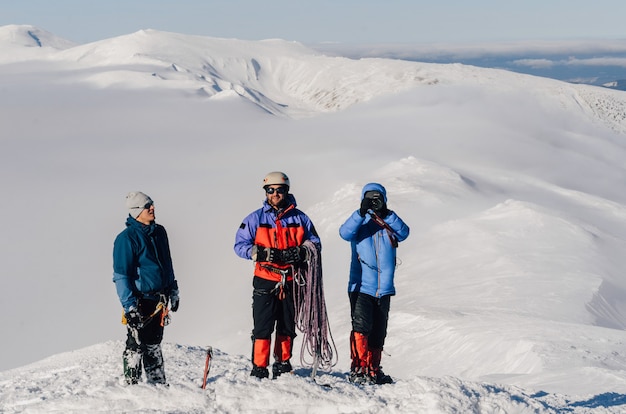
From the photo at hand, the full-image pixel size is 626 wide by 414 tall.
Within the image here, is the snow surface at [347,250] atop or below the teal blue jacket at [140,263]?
below

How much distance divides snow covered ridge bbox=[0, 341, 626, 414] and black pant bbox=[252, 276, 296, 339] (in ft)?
1.56

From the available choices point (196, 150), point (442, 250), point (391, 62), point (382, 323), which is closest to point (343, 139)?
point (196, 150)

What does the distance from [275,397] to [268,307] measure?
924 millimetres

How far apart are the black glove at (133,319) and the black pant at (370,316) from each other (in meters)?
2.08

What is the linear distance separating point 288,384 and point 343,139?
66416mm

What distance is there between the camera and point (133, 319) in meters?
5.99

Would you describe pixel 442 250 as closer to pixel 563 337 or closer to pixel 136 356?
pixel 563 337

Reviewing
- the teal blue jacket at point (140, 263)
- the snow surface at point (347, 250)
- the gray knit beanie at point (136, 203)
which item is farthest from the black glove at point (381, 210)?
the gray knit beanie at point (136, 203)

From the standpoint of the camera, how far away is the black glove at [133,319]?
19.5 feet

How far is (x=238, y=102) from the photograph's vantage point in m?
122

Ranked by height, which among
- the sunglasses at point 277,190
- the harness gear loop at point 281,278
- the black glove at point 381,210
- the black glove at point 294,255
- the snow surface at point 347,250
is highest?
the sunglasses at point 277,190

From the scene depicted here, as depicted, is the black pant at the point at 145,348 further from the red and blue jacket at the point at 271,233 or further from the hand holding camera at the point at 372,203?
the hand holding camera at the point at 372,203

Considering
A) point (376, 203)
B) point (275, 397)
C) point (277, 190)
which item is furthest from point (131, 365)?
point (376, 203)

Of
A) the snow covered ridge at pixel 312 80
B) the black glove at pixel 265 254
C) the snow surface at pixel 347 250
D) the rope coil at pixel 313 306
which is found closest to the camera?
the black glove at pixel 265 254
